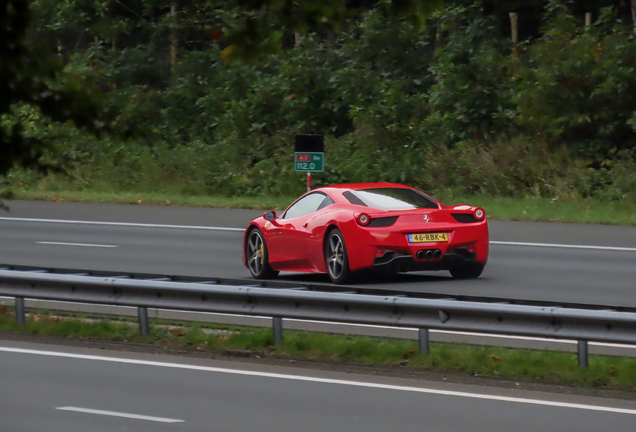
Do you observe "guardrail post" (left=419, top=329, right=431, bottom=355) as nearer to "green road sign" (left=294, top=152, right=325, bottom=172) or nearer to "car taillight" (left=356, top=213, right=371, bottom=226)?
"car taillight" (left=356, top=213, right=371, bottom=226)

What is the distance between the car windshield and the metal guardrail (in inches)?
156

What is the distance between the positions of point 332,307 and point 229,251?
32.8 ft

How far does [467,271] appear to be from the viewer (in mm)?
15227

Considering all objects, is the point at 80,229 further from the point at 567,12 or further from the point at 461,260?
the point at 567,12

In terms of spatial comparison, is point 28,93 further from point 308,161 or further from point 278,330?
point 308,161

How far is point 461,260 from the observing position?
14.4 meters

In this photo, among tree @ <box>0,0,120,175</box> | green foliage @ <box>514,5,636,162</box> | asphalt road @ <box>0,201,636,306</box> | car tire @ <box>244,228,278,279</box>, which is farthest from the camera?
green foliage @ <box>514,5,636,162</box>

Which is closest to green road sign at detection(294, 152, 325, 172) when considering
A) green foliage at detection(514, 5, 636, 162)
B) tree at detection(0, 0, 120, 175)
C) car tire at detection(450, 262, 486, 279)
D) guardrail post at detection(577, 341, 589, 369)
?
green foliage at detection(514, 5, 636, 162)

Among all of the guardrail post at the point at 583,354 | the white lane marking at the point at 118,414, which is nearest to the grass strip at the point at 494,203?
the guardrail post at the point at 583,354

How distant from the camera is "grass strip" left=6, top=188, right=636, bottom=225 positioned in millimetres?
24734

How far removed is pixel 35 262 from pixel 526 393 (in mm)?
11421

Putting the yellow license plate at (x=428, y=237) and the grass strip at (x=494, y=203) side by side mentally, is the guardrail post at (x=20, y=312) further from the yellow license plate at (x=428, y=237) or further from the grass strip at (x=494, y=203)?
the grass strip at (x=494, y=203)

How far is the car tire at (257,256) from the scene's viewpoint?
50.9 ft

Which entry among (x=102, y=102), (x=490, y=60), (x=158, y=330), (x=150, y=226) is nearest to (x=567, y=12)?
(x=490, y=60)
